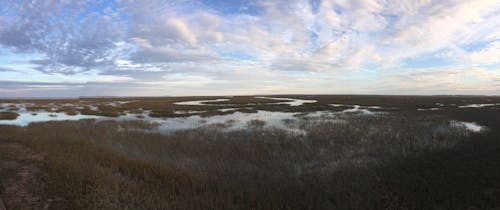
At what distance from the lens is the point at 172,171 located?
774 cm

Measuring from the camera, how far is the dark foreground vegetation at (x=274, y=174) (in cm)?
588

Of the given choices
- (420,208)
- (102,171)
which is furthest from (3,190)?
(420,208)

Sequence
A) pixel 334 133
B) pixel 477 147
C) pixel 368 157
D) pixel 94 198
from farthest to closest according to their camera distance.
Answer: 1. pixel 334 133
2. pixel 477 147
3. pixel 368 157
4. pixel 94 198

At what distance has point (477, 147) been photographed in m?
11.3

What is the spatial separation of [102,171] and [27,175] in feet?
7.60

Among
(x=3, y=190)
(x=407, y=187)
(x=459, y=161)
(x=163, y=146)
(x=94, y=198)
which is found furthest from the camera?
(x=163, y=146)

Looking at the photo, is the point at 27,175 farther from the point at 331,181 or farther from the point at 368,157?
the point at 368,157

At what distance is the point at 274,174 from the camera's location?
8.26 m

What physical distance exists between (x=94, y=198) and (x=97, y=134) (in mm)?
12508

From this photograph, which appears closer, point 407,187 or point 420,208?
point 420,208

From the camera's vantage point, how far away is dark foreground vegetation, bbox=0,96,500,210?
5.88 m

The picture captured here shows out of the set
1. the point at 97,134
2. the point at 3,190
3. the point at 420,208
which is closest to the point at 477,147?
the point at 420,208

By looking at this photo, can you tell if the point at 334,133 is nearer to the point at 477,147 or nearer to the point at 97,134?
the point at 477,147

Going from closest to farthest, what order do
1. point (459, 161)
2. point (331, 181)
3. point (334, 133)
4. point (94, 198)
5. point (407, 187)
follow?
point (94, 198) → point (407, 187) → point (331, 181) → point (459, 161) → point (334, 133)
